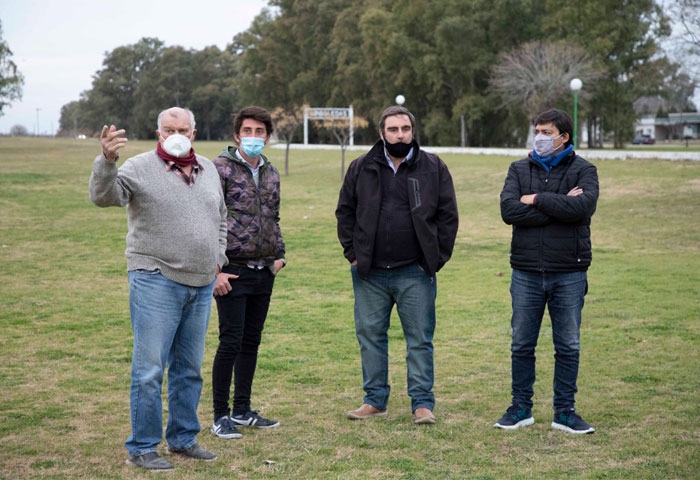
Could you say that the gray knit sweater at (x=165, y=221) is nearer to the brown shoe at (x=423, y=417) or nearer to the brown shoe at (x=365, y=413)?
the brown shoe at (x=365, y=413)

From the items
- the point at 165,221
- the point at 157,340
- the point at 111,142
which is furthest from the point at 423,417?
the point at 111,142

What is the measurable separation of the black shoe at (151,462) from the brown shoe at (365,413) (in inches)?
59.0

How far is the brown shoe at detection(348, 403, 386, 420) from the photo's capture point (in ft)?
19.4

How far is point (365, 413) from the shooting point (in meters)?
5.96

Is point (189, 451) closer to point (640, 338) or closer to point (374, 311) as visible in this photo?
point (374, 311)

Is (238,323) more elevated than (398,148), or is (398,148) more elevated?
(398,148)

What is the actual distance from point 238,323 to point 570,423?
2.25m

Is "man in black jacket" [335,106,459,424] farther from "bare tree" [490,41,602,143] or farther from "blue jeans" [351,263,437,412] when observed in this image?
"bare tree" [490,41,602,143]

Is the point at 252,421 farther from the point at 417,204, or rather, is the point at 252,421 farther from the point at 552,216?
the point at 552,216

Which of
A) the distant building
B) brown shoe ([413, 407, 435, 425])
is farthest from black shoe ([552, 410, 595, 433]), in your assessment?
the distant building

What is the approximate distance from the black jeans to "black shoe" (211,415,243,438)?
0.05m

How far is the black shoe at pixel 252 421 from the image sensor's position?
18.7 feet

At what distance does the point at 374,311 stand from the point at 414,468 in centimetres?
143

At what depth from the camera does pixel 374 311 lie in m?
6.03
